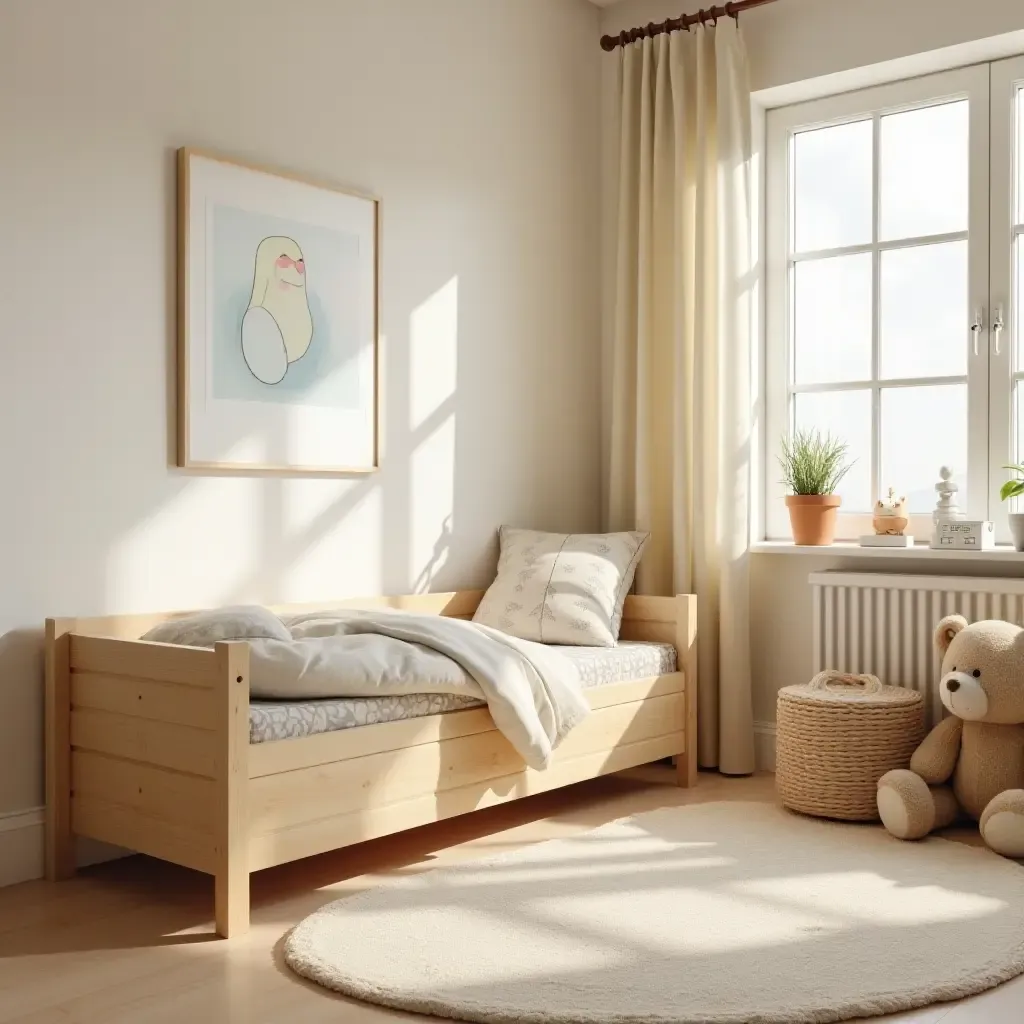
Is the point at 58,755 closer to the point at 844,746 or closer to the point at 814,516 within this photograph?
the point at 844,746

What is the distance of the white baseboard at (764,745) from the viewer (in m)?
3.90

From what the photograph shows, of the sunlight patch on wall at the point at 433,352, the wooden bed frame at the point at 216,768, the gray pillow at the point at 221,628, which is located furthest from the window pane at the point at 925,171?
the gray pillow at the point at 221,628

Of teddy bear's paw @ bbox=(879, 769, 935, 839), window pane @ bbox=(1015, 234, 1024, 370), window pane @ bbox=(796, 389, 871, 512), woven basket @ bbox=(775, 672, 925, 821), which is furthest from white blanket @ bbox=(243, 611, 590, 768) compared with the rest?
window pane @ bbox=(1015, 234, 1024, 370)

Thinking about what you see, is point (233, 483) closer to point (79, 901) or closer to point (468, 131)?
point (79, 901)

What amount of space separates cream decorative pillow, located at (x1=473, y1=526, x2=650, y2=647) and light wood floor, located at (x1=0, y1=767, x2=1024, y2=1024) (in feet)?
1.78

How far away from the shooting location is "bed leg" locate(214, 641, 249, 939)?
2279 mm

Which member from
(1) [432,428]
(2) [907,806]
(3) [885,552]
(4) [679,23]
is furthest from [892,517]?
(4) [679,23]

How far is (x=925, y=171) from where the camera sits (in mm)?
3721

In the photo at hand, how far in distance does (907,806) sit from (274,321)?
1996 mm

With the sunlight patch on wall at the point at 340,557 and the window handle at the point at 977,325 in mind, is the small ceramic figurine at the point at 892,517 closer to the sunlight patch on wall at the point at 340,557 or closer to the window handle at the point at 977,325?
the window handle at the point at 977,325

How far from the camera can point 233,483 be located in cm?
307

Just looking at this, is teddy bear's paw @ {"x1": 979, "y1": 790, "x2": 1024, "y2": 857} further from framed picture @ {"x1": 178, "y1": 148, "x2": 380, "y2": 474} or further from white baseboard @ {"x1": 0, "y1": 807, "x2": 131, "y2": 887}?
white baseboard @ {"x1": 0, "y1": 807, "x2": 131, "y2": 887}

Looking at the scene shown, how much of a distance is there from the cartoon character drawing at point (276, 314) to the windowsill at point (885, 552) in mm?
1603

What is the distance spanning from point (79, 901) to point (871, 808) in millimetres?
1941
